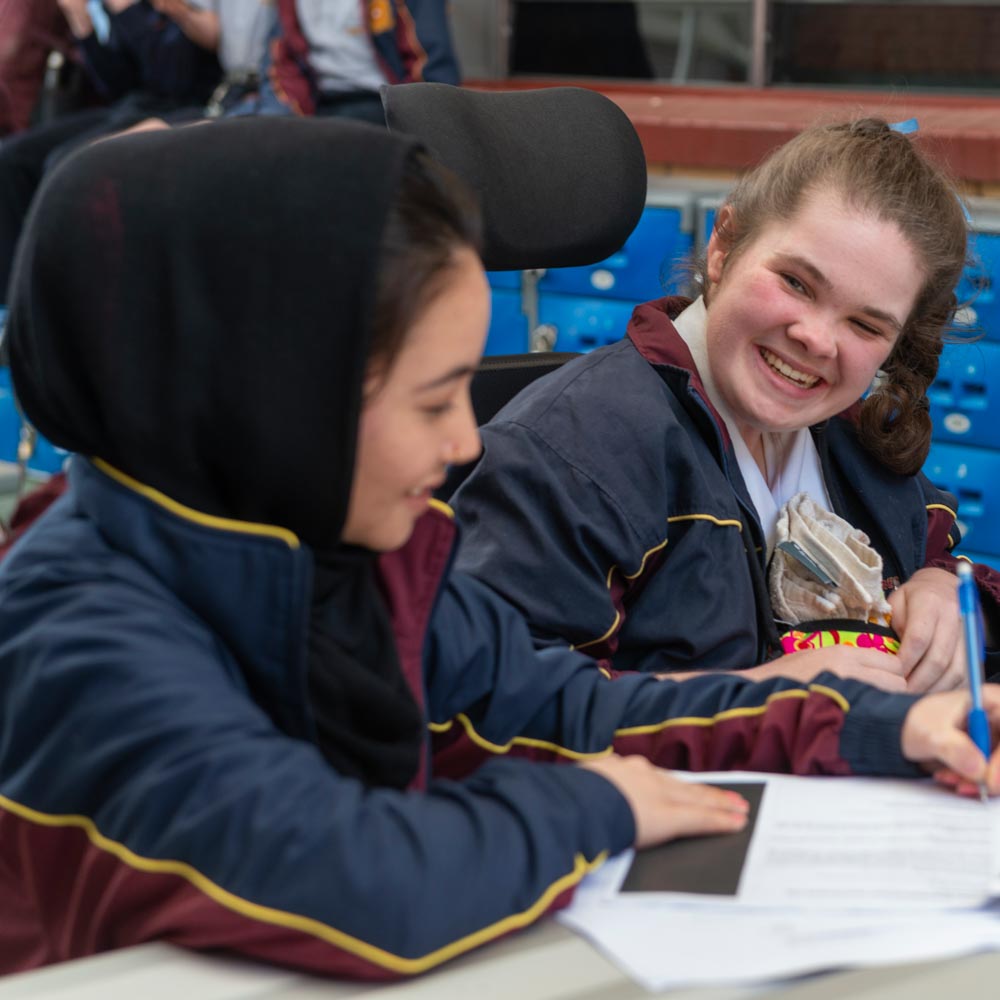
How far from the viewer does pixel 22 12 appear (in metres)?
4.66

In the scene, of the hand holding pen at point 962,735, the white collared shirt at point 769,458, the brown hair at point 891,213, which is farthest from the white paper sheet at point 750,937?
the brown hair at point 891,213

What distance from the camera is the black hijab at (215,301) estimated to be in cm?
89

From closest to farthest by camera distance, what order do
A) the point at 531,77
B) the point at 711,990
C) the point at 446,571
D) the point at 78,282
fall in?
the point at 711,990, the point at 78,282, the point at 446,571, the point at 531,77

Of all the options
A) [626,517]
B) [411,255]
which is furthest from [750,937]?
[626,517]

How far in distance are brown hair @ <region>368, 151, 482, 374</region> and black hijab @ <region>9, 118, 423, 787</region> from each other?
0.02 m

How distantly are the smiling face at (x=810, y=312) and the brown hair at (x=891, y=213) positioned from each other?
0.06 ft

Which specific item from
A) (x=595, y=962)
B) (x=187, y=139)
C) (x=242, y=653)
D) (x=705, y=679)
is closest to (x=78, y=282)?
(x=187, y=139)

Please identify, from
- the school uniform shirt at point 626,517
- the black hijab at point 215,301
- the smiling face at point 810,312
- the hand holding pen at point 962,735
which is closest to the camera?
the black hijab at point 215,301

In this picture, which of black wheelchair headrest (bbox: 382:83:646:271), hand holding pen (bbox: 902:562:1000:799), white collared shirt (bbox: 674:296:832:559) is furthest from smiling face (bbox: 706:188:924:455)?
hand holding pen (bbox: 902:562:1000:799)

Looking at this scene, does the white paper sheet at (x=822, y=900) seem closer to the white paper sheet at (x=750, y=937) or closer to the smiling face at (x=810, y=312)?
the white paper sheet at (x=750, y=937)

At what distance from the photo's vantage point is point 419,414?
3.15ft

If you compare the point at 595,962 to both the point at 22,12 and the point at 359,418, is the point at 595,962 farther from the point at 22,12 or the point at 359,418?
the point at 22,12

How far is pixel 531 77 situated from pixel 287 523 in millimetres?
4555

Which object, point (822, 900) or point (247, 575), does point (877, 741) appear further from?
point (247, 575)
